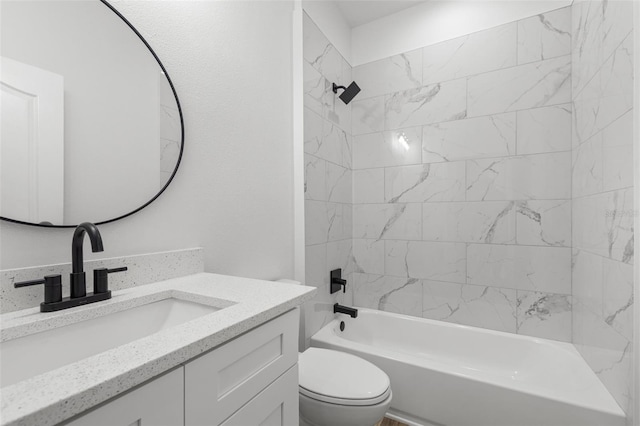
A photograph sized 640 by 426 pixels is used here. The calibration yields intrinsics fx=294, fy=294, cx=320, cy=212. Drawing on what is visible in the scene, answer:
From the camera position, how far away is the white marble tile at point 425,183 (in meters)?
2.15

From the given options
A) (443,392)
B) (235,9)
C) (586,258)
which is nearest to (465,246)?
(586,258)

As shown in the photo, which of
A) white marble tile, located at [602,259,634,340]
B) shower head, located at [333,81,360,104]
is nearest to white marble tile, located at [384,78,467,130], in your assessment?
shower head, located at [333,81,360,104]

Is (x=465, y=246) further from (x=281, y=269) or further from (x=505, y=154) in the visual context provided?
(x=281, y=269)

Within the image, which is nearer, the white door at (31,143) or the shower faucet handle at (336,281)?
the white door at (31,143)

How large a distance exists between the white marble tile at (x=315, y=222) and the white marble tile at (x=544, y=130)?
1376mm

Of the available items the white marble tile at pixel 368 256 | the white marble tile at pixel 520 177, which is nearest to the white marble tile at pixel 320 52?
the white marble tile at pixel 520 177

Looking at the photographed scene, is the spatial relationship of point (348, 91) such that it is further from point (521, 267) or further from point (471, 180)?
point (521, 267)

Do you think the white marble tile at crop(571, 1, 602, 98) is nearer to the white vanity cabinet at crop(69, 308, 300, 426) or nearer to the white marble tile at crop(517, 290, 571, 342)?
the white marble tile at crop(517, 290, 571, 342)

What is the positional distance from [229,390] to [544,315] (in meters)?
2.09

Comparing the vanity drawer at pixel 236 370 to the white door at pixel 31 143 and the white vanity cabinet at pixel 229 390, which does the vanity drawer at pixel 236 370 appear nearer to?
the white vanity cabinet at pixel 229 390

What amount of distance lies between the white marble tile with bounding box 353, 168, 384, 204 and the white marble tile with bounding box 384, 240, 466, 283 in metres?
0.39

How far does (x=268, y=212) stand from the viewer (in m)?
1.65

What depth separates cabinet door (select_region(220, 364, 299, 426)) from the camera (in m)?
0.68

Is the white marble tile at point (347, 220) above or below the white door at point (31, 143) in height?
below
